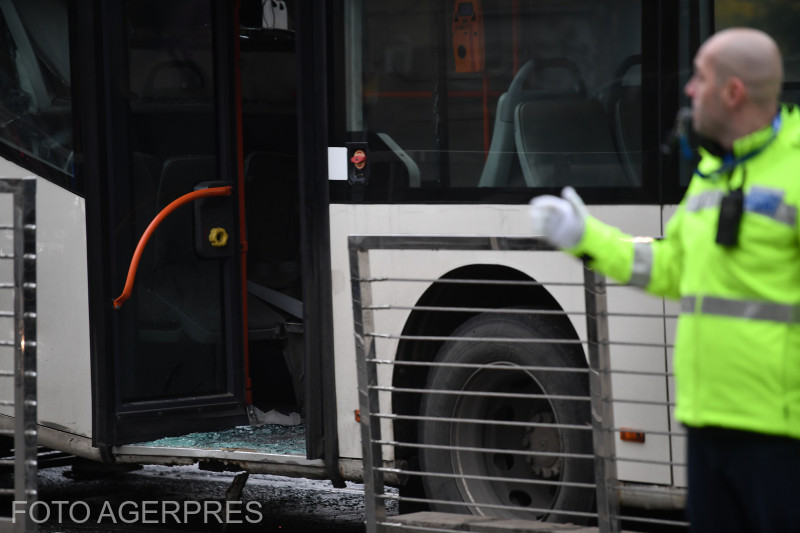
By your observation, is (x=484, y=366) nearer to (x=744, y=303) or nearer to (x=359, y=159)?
(x=359, y=159)

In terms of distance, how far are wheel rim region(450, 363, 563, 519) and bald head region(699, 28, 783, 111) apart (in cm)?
263

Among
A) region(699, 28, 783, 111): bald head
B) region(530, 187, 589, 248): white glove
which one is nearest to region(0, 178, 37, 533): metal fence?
region(530, 187, 589, 248): white glove

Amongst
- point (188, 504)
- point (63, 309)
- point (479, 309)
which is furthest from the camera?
point (188, 504)

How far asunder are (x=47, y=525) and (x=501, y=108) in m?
3.38

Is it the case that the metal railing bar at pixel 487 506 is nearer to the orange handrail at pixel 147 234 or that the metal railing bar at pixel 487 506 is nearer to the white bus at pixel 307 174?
the white bus at pixel 307 174

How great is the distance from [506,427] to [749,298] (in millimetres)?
2744

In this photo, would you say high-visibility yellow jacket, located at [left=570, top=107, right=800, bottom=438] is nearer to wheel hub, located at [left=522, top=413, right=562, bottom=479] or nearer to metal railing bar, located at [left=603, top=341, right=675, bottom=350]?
metal railing bar, located at [left=603, top=341, right=675, bottom=350]

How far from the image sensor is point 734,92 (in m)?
3.18

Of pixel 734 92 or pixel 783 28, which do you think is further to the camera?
pixel 783 28

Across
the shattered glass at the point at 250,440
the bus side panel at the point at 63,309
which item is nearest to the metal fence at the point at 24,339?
the bus side panel at the point at 63,309

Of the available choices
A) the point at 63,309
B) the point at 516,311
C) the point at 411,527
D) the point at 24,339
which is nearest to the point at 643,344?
the point at 516,311

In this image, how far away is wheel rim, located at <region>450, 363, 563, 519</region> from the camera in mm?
5699

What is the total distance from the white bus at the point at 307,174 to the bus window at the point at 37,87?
1 centimetres

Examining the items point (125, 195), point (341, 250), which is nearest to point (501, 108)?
point (341, 250)
